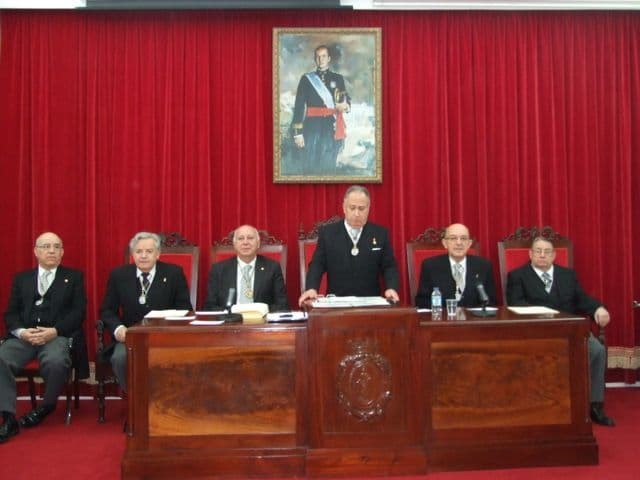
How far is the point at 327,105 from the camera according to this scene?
4.79 metres

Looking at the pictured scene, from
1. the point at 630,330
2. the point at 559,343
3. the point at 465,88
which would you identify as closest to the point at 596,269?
the point at 630,330

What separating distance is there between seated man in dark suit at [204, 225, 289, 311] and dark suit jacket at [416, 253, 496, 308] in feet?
3.07

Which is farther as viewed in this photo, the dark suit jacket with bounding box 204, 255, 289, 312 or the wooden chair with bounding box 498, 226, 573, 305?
the wooden chair with bounding box 498, 226, 573, 305

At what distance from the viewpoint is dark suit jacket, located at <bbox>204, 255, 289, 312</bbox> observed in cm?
405

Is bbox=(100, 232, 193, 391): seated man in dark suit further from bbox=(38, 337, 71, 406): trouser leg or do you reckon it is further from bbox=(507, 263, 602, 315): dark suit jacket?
bbox=(507, 263, 602, 315): dark suit jacket

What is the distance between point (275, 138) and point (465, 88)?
1.58 meters

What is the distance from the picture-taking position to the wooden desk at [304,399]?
2.92 m

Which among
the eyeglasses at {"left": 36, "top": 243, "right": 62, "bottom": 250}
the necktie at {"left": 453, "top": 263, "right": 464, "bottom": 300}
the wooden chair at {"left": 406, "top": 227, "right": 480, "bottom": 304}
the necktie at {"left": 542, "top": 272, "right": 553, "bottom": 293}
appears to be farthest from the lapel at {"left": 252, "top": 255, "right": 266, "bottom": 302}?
the necktie at {"left": 542, "top": 272, "right": 553, "bottom": 293}

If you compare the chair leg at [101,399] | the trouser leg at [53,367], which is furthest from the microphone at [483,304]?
the trouser leg at [53,367]

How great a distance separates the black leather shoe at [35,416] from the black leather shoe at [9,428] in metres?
0.11

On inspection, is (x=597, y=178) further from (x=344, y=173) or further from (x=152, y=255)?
(x=152, y=255)

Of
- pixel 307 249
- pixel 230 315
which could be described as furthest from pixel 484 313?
pixel 307 249

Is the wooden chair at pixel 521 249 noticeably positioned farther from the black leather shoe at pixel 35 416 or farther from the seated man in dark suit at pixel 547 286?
the black leather shoe at pixel 35 416

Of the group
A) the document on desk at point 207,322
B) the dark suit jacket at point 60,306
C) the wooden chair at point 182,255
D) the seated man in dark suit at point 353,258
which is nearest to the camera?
the document on desk at point 207,322
